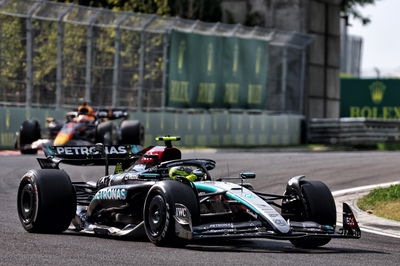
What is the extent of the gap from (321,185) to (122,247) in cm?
238

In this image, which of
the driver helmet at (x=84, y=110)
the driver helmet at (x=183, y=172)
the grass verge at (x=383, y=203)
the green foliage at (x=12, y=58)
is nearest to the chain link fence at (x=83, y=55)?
the green foliage at (x=12, y=58)

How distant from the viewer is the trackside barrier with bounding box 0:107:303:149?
89.9ft

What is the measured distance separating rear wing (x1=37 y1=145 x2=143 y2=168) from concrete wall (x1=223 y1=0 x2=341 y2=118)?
29935mm

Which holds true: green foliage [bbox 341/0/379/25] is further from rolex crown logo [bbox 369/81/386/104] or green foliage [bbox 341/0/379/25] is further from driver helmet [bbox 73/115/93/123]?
driver helmet [bbox 73/115/93/123]

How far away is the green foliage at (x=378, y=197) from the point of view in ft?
49.4

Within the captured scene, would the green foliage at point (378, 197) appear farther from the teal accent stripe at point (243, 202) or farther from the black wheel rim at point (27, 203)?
the black wheel rim at point (27, 203)

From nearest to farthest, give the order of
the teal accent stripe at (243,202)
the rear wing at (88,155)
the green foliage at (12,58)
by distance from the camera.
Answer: the teal accent stripe at (243,202) < the rear wing at (88,155) < the green foliage at (12,58)

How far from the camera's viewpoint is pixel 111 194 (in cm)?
1100

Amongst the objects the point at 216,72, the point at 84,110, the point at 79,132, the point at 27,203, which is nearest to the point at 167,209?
the point at 27,203

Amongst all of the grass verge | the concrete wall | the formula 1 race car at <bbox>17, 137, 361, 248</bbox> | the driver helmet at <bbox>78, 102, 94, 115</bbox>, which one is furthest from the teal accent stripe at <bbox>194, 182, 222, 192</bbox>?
the concrete wall

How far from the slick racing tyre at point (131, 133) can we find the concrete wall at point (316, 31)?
16353 mm

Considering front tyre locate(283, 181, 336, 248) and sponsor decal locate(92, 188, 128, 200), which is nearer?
front tyre locate(283, 181, 336, 248)

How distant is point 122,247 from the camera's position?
9.75 metres

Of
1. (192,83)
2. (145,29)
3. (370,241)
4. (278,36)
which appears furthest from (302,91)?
(370,241)
